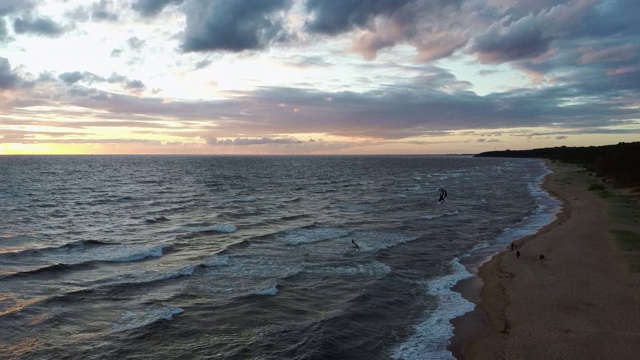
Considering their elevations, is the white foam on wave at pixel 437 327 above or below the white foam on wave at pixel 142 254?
above

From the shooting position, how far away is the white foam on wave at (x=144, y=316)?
1558cm

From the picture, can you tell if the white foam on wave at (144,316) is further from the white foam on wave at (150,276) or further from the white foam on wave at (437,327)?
the white foam on wave at (437,327)

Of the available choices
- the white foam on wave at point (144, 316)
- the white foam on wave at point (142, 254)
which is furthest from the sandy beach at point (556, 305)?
the white foam on wave at point (142, 254)

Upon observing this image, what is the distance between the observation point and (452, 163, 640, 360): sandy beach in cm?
1349

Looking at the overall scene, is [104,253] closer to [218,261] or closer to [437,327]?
[218,261]

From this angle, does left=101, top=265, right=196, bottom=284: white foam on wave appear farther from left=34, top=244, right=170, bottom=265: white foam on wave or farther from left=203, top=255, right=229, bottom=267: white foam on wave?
left=34, top=244, right=170, bottom=265: white foam on wave

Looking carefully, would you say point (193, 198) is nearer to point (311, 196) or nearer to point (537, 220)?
point (311, 196)

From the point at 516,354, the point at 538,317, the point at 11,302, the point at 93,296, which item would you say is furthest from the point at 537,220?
the point at 11,302


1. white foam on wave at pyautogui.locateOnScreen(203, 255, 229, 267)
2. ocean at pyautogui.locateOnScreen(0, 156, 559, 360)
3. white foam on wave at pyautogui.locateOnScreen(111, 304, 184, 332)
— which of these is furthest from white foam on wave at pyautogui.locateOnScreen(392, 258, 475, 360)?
white foam on wave at pyautogui.locateOnScreen(203, 255, 229, 267)

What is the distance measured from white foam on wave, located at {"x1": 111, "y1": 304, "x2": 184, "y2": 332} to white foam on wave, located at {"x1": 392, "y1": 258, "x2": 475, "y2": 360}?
8461 mm

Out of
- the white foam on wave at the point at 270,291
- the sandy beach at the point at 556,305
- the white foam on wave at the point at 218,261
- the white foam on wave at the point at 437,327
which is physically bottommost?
the white foam on wave at the point at 218,261

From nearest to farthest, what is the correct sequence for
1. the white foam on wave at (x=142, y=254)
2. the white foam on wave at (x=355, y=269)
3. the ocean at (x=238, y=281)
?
1. the ocean at (x=238, y=281)
2. the white foam on wave at (x=355, y=269)
3. the white foam on wave at (x=142, y=254)

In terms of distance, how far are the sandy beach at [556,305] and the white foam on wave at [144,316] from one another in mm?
10194

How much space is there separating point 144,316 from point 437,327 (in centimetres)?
1057
